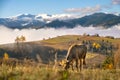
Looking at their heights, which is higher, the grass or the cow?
the cow

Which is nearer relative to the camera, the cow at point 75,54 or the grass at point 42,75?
the grass at point 42,75

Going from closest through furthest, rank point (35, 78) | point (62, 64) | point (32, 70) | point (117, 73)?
point (35, 78)
point (32, 70)
point (117, 73)
point (62, 64)

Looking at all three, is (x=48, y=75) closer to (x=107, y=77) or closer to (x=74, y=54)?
(x=107, y=77)

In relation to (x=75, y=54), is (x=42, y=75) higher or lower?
lower

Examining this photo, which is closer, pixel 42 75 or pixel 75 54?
pixel 42 75

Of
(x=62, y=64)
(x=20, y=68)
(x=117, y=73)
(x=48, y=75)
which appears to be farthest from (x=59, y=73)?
(x=62, y=64)

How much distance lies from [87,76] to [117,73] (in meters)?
2.34

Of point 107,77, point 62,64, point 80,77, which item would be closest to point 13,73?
point 80,77

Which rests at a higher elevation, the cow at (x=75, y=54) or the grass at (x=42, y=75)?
the cow at (x=75, y=54)

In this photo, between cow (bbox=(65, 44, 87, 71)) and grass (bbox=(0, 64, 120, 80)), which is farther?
cow (bbox=(65, 44, 87, 71))

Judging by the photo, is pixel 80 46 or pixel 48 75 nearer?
pixel 48 75

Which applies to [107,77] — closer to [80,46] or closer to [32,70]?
[32,70]

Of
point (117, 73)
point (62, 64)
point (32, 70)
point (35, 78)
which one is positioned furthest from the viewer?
point (62, 64)

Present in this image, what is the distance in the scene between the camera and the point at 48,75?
16156mm
